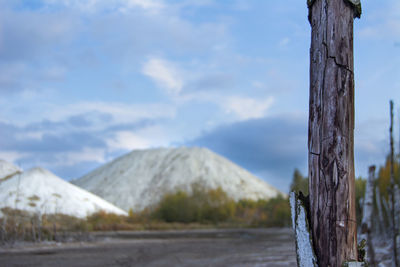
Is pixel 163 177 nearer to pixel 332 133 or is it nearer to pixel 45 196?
pixel 45 196

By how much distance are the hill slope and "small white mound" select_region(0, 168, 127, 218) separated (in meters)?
35.7

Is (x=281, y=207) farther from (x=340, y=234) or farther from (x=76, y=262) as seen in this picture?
(x=340, y=234)

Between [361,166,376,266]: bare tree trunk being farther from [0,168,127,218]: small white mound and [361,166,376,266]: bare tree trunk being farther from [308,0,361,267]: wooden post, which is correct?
[0,168,127,218]: small white mound

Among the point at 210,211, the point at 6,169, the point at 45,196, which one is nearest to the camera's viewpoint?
the point at 45,196

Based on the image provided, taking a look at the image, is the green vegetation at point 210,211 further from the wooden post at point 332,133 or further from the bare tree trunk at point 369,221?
the wooden post at point 332,133

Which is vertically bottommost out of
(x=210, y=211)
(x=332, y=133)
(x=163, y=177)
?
(x=210, y=211)

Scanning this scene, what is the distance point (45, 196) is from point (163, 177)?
55950mm

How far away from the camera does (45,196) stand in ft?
161

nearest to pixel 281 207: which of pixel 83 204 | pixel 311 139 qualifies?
pixel 83 204

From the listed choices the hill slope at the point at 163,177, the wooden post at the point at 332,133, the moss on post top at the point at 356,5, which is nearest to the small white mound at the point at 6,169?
the hill slope at the point at 163,177

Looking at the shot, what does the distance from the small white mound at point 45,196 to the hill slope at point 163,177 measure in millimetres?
35688

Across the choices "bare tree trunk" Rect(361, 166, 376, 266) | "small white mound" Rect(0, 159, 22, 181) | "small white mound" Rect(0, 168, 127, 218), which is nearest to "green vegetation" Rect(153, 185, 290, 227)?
"small white mound" Rect(0, 168, 127, 218)

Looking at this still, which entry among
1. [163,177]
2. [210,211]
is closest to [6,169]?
[210,211]

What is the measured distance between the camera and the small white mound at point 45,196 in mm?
45812
